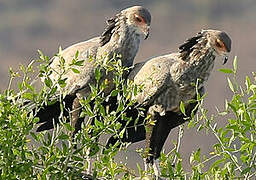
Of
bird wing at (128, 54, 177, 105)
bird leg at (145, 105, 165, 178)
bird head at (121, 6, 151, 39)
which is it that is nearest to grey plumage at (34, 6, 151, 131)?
bird head at (121, 6, 151, 39)

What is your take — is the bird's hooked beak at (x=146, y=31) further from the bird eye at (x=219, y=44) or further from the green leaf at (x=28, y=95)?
the green leaf at (x=28, y=95)

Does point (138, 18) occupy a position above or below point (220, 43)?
above

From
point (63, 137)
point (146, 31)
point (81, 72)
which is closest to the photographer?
point (63, 137)

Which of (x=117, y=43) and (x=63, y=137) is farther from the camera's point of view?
(x=117, y=43)

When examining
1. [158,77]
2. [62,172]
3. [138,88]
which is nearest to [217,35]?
[158,77]

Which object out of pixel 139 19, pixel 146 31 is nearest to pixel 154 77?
pixel 146 31

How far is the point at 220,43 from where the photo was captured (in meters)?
5.56

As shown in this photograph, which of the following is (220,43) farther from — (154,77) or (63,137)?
(63,137)

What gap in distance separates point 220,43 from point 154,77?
60cm

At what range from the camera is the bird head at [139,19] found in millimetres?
5684

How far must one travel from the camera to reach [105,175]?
368 cm

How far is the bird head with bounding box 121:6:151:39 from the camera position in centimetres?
568

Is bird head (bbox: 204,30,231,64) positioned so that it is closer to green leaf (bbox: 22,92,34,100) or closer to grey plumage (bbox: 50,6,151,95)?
grey plumage (bbox: 50,6,151,95)

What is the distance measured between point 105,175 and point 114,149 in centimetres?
21
